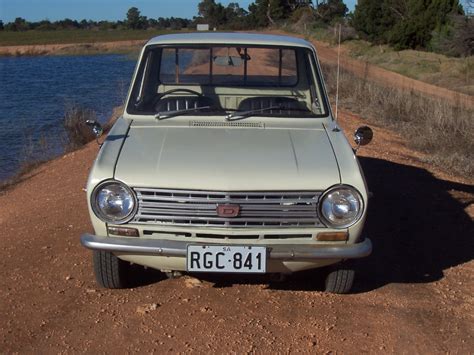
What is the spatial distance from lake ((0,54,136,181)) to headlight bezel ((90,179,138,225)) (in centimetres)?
753

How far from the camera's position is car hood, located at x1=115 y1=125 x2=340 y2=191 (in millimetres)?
4016

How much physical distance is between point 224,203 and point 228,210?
0.05m

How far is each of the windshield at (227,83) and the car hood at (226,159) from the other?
1.31 feet

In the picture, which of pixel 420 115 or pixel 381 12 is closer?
pixel 420 115

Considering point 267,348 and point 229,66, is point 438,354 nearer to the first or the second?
point 267,348

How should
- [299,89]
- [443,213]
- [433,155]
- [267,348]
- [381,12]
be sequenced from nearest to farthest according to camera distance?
1. [267,348]
2. [299,89]
3. [443,213]
4. [433,155]
5. [381,12]

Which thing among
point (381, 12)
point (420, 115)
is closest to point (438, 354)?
point (420, 115)

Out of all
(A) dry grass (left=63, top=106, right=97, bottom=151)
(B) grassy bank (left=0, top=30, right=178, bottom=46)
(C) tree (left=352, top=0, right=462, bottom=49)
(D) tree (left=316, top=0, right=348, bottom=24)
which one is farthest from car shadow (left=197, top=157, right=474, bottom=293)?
(D) tree (left=316, top=0, right=348, bottom=24)

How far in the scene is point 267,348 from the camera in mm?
3916

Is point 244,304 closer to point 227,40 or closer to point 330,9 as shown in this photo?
point 227,40

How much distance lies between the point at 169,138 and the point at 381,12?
41.0 meters

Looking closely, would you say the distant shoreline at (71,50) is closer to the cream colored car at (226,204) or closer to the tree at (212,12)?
the tree at (212,12)

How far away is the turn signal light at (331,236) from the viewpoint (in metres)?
4.08

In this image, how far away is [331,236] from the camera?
409cm
